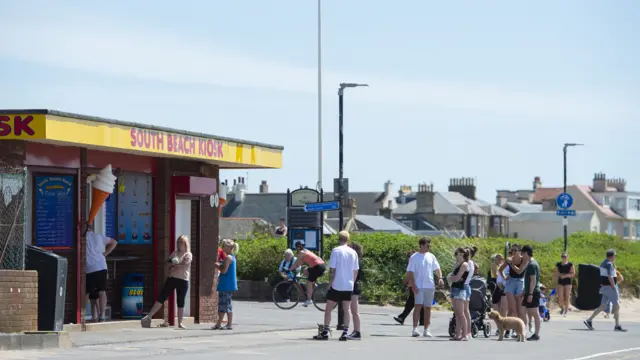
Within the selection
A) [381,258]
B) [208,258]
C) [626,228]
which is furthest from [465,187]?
[208,258]

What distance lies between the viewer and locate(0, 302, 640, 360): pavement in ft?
58.2

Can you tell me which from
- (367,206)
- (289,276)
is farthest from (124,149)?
(367,206)

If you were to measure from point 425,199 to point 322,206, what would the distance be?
95.2 metres

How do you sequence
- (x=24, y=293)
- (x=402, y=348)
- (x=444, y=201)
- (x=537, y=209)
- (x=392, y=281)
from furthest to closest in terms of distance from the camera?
1. (x=537, y=209)
2. (x=444, y=201)
3. (x=392, y=281)
4. (x=402, y=348)
5. (x=24, y=293)

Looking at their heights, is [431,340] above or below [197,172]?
below

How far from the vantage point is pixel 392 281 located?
35.3 metres

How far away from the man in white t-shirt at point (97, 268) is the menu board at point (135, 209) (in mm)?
1388

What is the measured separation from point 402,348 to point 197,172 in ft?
20.6

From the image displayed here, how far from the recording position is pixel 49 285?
18.8 m

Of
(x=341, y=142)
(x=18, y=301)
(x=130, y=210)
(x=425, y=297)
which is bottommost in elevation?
(x=425, y=297)

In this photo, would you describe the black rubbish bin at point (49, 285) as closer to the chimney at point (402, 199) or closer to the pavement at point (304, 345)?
the pavement at point (304, 345)

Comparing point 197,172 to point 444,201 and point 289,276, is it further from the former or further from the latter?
point 444,201

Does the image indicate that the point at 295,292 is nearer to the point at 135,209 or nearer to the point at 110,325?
the point at 135,209

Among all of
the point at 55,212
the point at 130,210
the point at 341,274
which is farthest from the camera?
the point at 130,210
